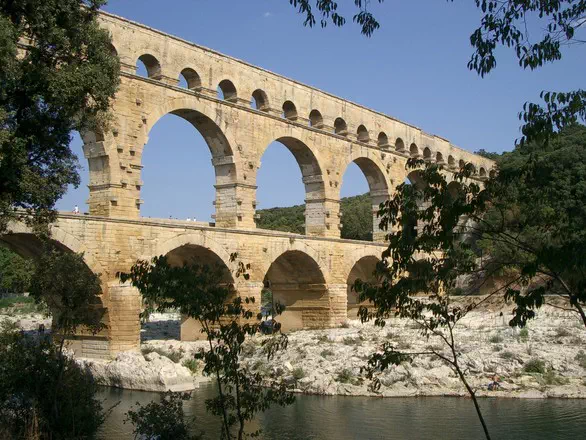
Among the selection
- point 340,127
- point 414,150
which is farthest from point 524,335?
point 414,150

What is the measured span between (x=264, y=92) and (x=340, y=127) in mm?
5259

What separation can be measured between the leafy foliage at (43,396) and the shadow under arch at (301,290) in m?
14.9

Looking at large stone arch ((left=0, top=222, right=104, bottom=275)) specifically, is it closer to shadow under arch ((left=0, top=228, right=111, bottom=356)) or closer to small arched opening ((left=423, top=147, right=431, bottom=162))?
shadow under arch ((left=0, top=228, right=111, bottom=356))

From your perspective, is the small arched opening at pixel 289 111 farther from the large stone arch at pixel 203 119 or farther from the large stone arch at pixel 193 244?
the large stone arch at pixel 193 244

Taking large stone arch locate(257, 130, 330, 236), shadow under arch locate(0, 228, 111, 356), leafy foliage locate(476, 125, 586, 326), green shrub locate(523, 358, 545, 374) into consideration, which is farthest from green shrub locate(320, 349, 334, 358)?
leafy foliage locate(476, 125, 586, 326)

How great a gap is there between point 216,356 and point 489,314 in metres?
19.2

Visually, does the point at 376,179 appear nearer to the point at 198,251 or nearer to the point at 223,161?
the point at 223,161

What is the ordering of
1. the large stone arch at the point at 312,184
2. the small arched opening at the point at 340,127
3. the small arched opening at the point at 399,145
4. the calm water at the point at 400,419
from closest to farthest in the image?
the calm water at the point at 400,419, the large stone arch at the point at 312,184, the small arched opening at the point at 340,127, the small arched opening at the point at 399,145

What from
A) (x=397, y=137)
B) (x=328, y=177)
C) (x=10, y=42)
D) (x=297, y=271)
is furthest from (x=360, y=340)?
(x=10, y=42)

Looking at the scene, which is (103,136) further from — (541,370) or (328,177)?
(541,370)

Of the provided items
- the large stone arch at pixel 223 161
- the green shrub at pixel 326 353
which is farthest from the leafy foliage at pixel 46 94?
the green shrub at pixel 326 353

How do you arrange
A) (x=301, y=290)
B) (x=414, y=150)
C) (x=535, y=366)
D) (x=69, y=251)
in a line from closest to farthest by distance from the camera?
(x=69, y=251) < (x=535, y=366) < (x=301, y=290) < (x=414, y=150)

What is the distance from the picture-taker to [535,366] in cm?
1692

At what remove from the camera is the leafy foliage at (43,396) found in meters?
9.87
